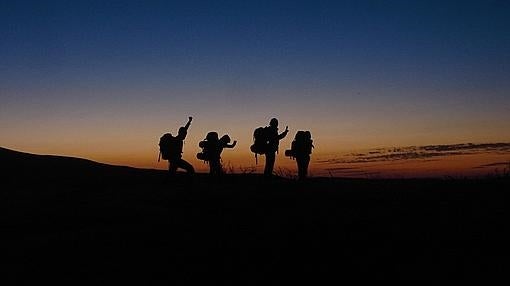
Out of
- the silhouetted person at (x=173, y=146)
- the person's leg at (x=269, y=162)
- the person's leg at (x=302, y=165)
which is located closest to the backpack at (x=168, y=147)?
the silhouetted person at (x=173, y=146)

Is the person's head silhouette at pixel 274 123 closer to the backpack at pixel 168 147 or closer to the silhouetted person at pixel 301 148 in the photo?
the silhouetted person at pixel 301 148

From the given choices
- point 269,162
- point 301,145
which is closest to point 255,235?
point 301,145

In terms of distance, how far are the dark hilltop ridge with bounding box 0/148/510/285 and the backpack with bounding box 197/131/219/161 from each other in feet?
9.35

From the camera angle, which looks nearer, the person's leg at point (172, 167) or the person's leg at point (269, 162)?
the person's leg at point (172, 167)

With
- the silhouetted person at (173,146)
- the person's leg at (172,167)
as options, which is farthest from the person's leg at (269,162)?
the person's leg at (172,167)

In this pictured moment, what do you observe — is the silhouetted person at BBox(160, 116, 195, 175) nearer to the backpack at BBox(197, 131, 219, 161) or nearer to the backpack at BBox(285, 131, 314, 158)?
the backpack at BBox(197, 131, 219, 161)

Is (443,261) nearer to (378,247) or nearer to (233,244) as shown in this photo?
(378,247)

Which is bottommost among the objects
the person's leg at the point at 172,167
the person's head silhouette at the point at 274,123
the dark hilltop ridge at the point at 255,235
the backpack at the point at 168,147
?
the dark hilltop ridge at the point at 255,235

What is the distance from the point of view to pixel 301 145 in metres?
18.4

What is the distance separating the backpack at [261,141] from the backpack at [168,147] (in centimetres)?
257

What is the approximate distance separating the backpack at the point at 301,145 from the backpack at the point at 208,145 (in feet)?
8.32

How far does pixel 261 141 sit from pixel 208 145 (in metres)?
1.97

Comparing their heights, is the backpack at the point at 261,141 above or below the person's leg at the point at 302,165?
above

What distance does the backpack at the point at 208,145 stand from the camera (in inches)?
747
